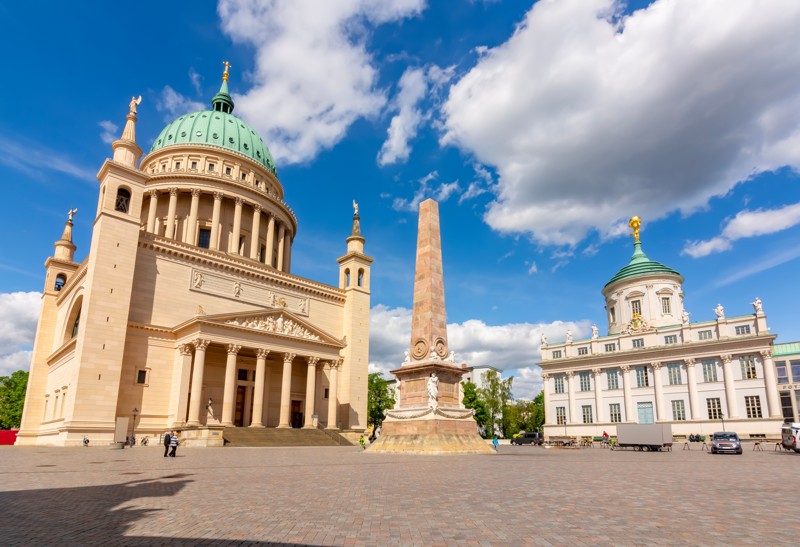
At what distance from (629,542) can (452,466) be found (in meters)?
12.2

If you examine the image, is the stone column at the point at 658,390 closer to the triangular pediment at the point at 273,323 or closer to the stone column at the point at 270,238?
the triangular pediment at the point at 273,323

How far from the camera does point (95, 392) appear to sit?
126ft

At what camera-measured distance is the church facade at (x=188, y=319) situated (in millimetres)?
40750

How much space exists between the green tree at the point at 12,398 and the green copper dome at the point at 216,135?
1760 inches

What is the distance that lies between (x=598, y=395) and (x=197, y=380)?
1915 inches

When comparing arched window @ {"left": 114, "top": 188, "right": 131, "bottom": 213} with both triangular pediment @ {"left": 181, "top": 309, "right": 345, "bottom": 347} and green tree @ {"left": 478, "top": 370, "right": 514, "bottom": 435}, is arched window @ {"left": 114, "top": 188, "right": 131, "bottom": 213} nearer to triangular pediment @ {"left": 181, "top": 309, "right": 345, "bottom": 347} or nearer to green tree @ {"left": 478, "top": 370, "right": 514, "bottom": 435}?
triangular pediment @ {"left": 181, "top": 309, "right": 345, "bottom": 347}

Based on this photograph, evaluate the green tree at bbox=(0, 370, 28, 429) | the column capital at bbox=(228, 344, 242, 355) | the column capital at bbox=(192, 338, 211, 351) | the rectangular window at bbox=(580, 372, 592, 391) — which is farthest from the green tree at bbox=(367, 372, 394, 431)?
the green tree at bbox=(0, 370, 28, 429)

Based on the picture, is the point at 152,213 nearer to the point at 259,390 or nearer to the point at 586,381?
the point at 259,390

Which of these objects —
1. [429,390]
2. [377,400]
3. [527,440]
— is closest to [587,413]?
[527,440]

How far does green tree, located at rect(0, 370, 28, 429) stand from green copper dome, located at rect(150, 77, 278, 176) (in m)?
44.7

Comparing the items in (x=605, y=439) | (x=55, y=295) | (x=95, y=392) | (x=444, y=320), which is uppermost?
(x=55, y=295)

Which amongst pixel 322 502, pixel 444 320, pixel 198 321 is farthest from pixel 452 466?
pixel 198 321

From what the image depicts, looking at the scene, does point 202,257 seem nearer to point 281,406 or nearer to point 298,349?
point 298,349

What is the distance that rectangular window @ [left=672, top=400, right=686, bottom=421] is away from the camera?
5881 centimetres
